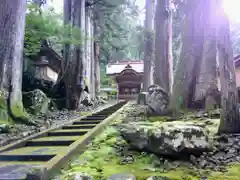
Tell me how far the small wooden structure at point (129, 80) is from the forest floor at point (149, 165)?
23.1 m

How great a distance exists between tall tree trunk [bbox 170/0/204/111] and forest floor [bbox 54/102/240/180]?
3.26 metres

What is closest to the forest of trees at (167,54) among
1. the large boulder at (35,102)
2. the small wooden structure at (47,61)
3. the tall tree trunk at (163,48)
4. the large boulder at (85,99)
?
the tall tree trunk at (163,48)

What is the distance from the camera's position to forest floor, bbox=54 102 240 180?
2.76m

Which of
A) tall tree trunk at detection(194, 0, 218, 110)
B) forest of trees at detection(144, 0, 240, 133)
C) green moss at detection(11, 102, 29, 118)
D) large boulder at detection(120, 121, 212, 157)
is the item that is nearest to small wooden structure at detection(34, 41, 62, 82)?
green moss at detection(11, 102, 29, 118)

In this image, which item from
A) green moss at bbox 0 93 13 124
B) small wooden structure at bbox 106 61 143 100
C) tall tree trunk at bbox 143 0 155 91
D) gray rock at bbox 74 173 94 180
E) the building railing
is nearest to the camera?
gray rock at bbox 74 173 94 180

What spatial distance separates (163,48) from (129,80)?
16.9 metres

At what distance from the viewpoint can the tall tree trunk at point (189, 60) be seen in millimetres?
7164

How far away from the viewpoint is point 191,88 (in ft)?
23.6

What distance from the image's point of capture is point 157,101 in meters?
7.15

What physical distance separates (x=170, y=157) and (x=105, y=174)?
3.16 ft

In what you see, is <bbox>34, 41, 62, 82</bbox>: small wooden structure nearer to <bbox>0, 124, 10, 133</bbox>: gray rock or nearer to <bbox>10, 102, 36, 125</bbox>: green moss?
<bbox>10, 102, 36, 125</bbox>: green moss

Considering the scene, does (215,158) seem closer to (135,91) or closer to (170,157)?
(170,157)

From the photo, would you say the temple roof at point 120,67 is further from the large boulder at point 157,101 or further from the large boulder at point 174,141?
the large boulder at point 174,141

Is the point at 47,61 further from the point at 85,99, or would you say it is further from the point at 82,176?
the point at 82,176
